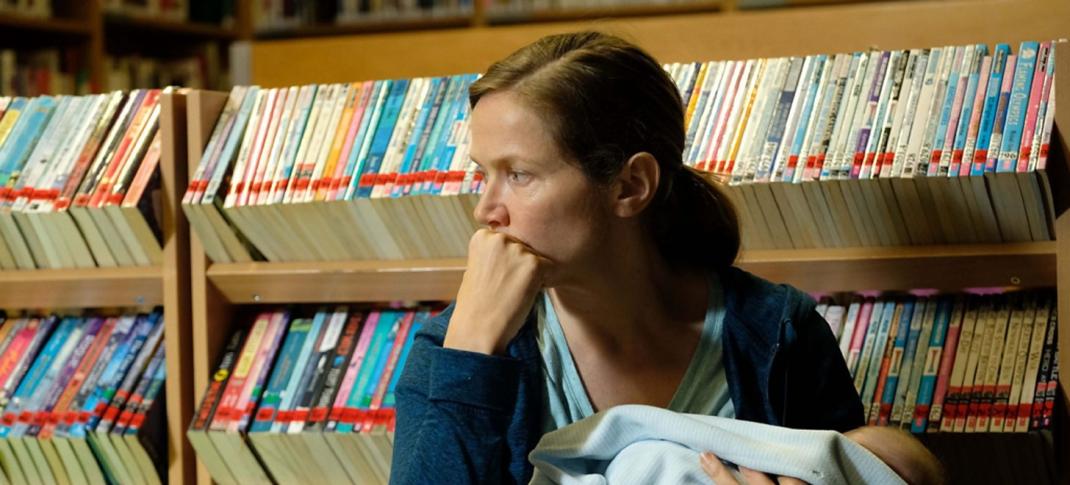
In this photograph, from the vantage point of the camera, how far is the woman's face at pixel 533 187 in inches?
52.9

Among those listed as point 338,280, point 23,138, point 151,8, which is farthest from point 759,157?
Result: point 151,8

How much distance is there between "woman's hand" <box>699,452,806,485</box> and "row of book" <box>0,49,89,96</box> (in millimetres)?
3507

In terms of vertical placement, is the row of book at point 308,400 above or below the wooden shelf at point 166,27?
below

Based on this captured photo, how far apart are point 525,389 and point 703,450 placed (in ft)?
0.74

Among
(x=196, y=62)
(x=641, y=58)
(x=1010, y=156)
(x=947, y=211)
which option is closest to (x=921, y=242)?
(x=947, y=211)

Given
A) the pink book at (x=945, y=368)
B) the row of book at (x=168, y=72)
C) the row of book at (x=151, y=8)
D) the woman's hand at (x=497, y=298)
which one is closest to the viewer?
the woman's hand at (x=497, y=298)

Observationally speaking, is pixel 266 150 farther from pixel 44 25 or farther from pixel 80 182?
pixel 44 25

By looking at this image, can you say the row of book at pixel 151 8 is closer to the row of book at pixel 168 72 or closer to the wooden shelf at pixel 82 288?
the row of book at pixel 168 72

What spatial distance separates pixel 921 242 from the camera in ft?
5.49

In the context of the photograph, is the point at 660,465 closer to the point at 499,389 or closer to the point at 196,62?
the point at 499,389

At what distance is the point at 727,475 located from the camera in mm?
1234

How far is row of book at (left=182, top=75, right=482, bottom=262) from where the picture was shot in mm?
1830

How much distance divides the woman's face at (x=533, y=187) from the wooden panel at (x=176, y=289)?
30.3 inches

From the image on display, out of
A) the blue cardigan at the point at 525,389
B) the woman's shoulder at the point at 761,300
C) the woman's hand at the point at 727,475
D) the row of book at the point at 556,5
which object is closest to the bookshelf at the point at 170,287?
the blue cardigan at the point at 525,389
